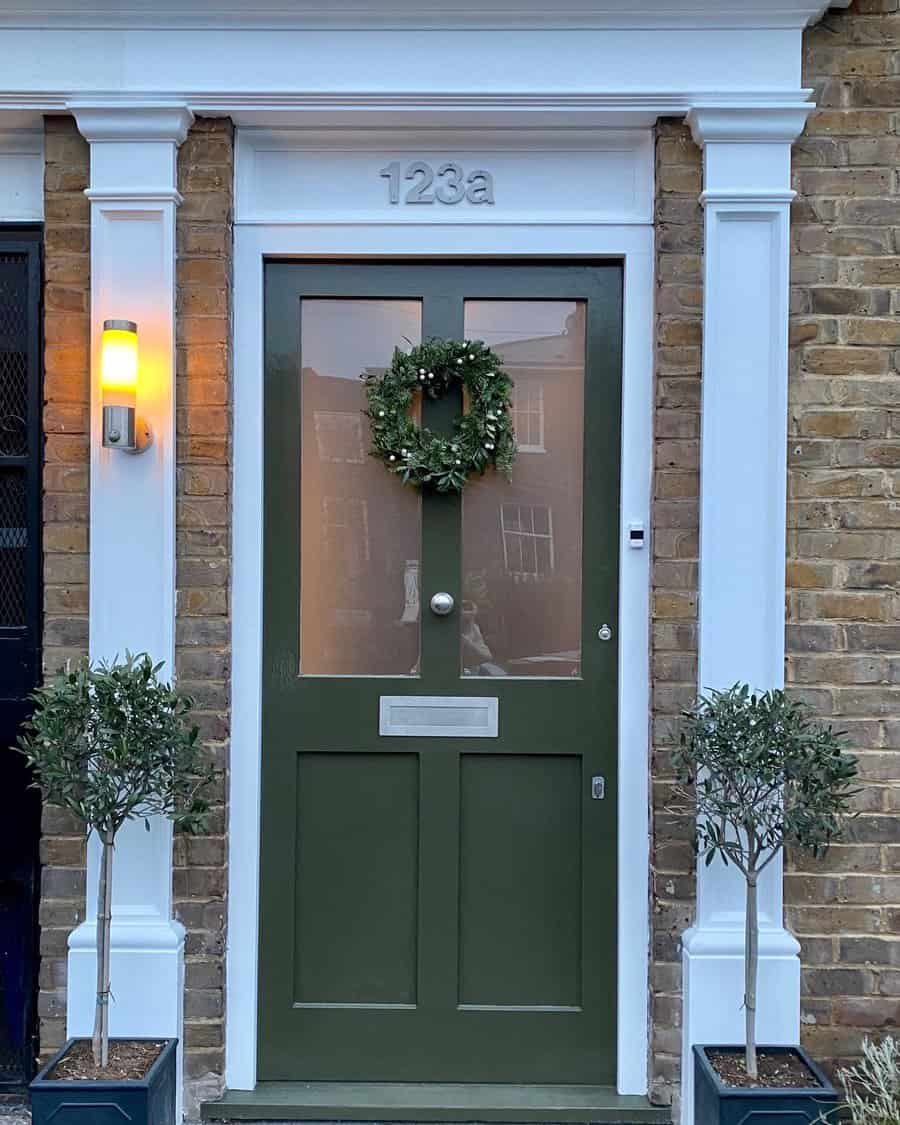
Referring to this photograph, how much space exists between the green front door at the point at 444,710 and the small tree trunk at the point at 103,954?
21.9 inches

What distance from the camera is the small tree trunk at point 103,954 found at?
2.73 metres

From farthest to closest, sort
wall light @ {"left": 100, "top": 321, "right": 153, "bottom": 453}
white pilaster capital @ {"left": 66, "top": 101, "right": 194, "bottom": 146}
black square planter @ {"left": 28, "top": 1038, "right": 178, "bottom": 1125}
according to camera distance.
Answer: white pilaster capital @ {"left": 66, "top": 101, "right": 194, "bottom": 146} < wall light @ {"left": 100, "top": 321, "right": 153, "bottom": 453} < black square planter @ {"left": 28, "top": 1038, "right": 178, "bottom": 1125}

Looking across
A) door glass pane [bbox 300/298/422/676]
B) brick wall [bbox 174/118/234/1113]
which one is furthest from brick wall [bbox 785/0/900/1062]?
brick wall [bbox 174/118/234/1113]

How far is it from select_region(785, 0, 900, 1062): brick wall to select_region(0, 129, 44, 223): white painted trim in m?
2.37

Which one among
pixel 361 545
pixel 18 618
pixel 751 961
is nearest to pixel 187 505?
pixel 361 545

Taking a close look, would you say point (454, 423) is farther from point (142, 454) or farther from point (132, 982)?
point (132, 982)

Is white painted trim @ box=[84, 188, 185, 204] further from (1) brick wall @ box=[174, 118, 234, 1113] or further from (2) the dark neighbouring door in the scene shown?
(2) the dark neighbouring door

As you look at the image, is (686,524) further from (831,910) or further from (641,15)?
(641,15)

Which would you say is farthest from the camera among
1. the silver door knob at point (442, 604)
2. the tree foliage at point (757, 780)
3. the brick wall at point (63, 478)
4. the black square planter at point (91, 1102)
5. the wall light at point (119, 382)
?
the silver door knob at point (442, 604)

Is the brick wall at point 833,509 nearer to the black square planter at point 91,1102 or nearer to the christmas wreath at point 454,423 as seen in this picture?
the christmas wreath at point 454,423

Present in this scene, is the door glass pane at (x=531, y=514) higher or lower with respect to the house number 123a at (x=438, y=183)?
lower

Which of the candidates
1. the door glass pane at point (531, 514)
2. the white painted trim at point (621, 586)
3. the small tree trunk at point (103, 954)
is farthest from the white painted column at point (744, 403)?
the small tree trunk at point (103, 954)

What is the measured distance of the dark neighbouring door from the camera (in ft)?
10.3

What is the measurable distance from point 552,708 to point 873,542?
111cm
